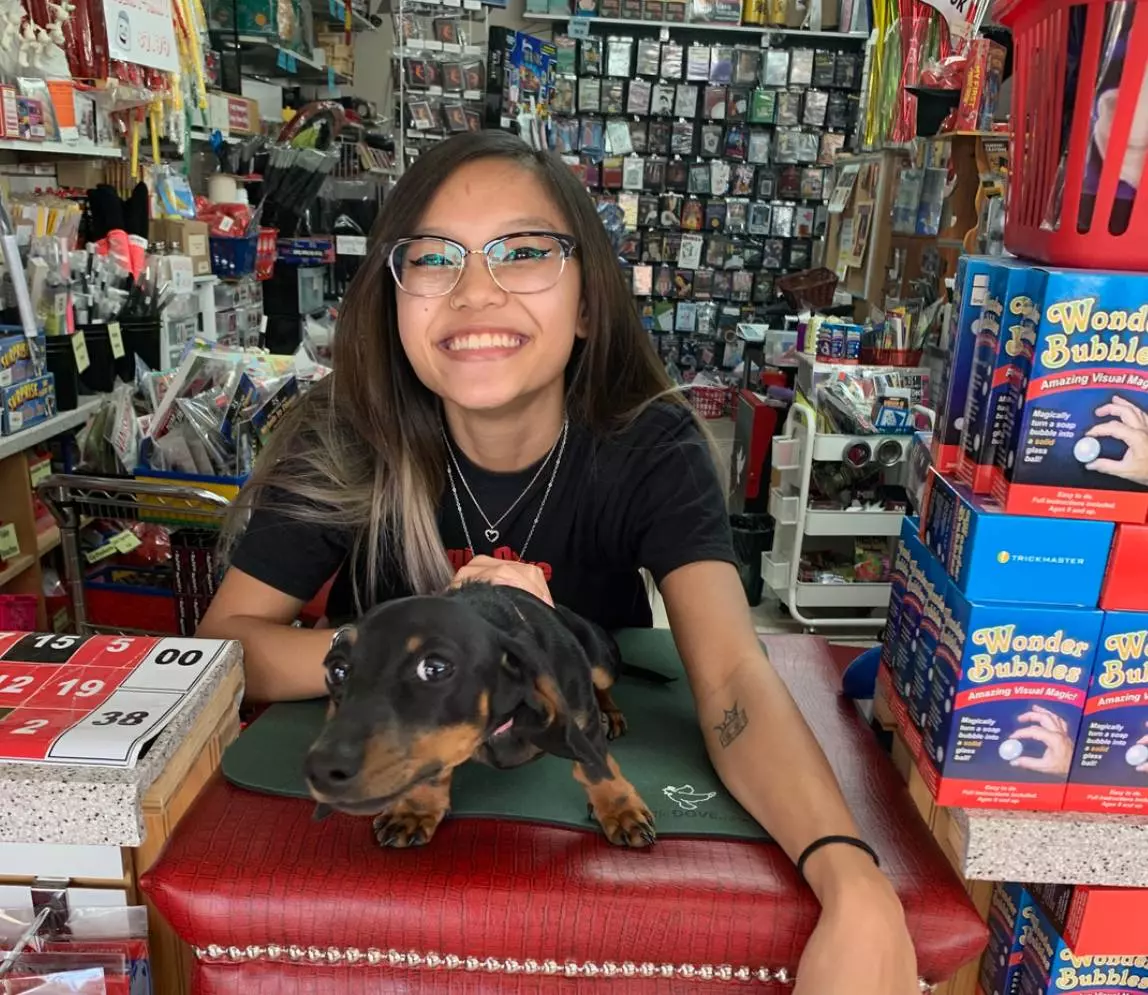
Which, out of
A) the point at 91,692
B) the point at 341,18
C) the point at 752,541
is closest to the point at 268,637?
the point at 91,692

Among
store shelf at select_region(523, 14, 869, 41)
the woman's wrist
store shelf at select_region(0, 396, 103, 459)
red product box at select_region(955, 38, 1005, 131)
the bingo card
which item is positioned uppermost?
store shelf at select_region(523, 14, 869, 41)

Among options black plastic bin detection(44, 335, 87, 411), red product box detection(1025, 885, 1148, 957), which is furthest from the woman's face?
black plastic bin detection(44, 335, 87, 411)

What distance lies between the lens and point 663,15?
20.4 feet

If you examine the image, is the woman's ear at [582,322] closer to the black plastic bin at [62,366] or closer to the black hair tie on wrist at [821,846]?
the black hair tie on wrist at [821,846]

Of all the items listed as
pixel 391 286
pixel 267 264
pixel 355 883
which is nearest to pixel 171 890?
pixel 355 883

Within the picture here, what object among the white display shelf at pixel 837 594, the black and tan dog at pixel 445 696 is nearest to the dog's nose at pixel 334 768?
the black and tan dog at pixel 445 696

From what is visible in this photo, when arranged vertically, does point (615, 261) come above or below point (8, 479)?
above

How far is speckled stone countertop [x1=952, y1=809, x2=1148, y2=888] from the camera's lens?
884 millimetres

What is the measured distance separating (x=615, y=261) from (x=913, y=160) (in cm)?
291

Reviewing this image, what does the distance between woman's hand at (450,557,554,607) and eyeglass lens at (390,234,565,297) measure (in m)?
0.33

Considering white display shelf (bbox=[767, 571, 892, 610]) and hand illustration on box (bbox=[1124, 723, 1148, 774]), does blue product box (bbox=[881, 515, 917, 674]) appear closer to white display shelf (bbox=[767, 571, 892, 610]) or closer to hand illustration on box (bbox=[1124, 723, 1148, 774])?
hand illustration on box (bbox=[1124, 723, 1148, 774])

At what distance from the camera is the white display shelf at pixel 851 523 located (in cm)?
318

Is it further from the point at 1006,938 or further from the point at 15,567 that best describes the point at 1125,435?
the point at 15,567

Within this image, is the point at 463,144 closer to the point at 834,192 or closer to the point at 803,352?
the point at 803,352
